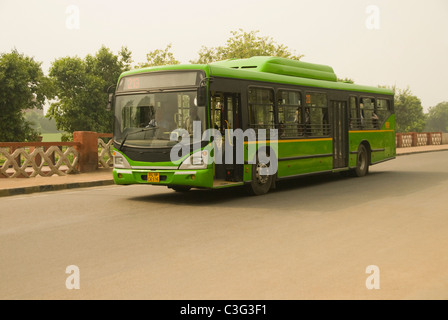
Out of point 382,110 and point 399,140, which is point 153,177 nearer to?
point 382,110

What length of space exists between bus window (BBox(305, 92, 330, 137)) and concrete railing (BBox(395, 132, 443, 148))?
29601mm

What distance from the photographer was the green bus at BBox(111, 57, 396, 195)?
11672mm

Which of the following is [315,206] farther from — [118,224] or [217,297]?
[217,297]

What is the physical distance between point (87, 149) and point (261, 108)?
787 centimetres

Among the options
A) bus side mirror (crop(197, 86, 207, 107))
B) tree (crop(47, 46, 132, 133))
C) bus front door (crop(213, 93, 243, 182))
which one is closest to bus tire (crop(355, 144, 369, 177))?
bus front door (crop(213, 93, 243, 182))

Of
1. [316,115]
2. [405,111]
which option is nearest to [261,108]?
[316,115]

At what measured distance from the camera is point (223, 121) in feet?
41.2

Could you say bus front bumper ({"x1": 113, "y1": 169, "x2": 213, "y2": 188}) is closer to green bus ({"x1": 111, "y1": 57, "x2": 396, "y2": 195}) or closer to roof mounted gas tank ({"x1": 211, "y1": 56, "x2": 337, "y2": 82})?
green bus ({"x1": 111, "y1": 57, "x2": 396, "y2": 195})

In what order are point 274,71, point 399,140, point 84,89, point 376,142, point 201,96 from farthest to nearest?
1. point 84,89
2. point 399,140
3. point 376,142
4. point 274,71
5. point 201,96

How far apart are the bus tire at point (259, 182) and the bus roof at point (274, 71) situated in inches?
79.2

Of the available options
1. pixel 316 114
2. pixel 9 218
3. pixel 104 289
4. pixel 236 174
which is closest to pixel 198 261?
pixel 104 289

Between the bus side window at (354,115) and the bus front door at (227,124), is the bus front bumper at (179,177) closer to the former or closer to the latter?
the bus front door at (227,124)

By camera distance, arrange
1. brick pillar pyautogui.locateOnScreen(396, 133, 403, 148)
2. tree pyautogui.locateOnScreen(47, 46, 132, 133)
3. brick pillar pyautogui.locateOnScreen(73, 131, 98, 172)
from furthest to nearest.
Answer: tree pyautogui.locateOnScreen(47, 46, 132, 133)
brick pillar pyautogui.locateOnScreen(396, 133, 403, 148)
brick pillar pyautogui.locateOnScreen(73, 131, 98, 172)

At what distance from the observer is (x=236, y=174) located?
12.5 m
